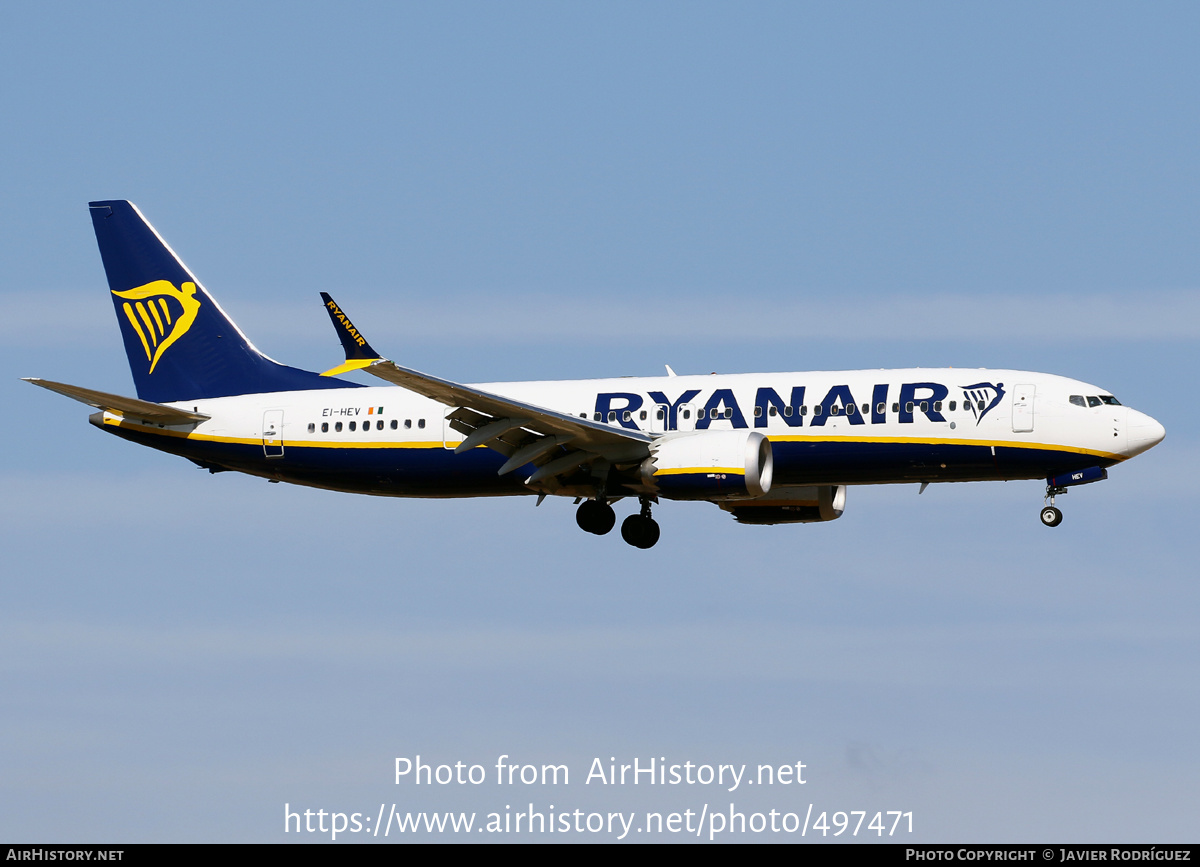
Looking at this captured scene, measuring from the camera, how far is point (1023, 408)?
4466 cm

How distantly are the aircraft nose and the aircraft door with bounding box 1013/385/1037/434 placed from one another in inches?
102

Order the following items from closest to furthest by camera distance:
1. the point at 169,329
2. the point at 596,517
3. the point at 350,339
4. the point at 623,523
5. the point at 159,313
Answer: the point at 350,339
the point at 596,517
the point at 623,523
the point at 169,329
the point at 159,313

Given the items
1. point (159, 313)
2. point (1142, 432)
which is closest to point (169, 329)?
point (159, 313)

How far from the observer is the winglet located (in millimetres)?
41031

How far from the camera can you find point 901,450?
146 feet

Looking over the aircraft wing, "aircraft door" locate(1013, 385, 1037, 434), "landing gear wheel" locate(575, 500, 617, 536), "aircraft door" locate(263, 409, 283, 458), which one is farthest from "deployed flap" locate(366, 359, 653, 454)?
"aircraft door" locate(1013, 385, 1037, 434)

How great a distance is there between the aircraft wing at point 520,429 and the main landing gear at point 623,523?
1.97 m

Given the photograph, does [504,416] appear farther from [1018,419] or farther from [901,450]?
[1018,419]

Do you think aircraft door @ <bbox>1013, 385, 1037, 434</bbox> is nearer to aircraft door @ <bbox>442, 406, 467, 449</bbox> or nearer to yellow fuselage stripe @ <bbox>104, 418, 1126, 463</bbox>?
yellow fuselage stripe @ <bbox>104, 418, 1126, 463</bbox>

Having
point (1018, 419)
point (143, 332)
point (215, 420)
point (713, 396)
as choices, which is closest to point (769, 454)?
point (713, 396)

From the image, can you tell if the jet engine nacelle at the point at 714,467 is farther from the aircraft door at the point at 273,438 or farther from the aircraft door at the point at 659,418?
the aircraft door at the point at 273,438

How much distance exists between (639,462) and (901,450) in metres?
6.79

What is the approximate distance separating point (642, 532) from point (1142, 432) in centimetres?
1369

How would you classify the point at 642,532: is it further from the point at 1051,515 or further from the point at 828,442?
the point at 1051,515
